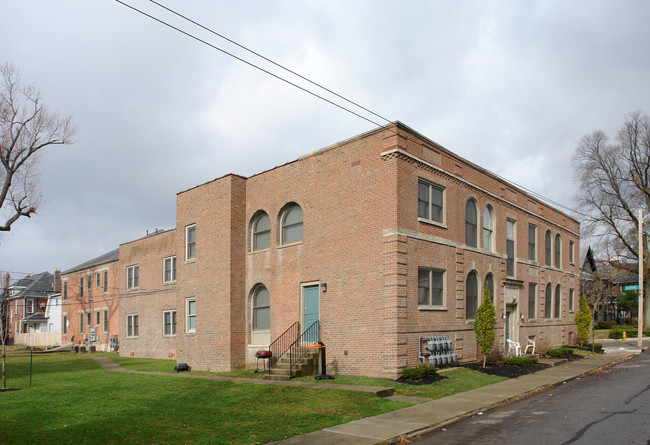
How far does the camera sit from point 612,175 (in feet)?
163

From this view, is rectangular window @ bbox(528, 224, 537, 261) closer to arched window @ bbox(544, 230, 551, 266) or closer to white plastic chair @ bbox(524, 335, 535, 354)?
arched window @ bbox(544, 230, 551, 266)

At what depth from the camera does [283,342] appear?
19797mm

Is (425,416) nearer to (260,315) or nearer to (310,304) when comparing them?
(310,304)

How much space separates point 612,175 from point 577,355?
98.5ft

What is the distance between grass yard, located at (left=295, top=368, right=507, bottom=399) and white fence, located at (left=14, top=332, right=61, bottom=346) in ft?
141

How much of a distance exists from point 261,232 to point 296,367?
6.41 meters

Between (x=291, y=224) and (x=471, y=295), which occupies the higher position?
(x=291, y=224)

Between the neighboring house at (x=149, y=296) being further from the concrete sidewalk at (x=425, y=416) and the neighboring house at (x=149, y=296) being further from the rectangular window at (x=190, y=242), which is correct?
the concrete sidewalk at (x=425, y=416)

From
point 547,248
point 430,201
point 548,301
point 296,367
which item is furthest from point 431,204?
point 548,301

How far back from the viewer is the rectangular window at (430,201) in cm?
1850

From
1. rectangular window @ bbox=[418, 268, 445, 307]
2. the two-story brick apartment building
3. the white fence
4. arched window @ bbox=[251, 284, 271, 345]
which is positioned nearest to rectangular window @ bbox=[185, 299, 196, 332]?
the two-story brick apartment building

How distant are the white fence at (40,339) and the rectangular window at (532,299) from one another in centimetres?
4351

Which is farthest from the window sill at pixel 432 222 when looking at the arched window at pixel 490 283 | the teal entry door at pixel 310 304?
the arched window at pixel 490 283

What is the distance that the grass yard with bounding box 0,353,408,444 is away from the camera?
32.7 ft
